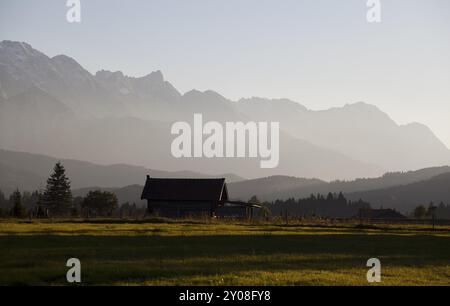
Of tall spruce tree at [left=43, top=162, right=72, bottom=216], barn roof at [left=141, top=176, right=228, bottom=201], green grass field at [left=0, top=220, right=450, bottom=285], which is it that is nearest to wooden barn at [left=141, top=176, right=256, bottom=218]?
barn roof at [left=141, top=176, right=228, bottom=201]

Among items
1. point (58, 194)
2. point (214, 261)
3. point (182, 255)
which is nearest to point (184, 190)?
point (58, 194)

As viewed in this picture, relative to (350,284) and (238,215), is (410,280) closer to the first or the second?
(350,284)

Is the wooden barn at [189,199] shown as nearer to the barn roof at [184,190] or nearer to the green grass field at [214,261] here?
the barn roof at [184,190]

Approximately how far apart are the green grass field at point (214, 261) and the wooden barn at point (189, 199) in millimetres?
46586

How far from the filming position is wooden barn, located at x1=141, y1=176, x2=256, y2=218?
84.1 meters

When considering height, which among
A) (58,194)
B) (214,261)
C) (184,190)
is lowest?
(214,261)

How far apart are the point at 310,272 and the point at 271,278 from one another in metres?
2.53

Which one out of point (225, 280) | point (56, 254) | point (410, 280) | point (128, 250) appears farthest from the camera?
point (128, 250)

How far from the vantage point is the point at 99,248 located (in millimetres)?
28469

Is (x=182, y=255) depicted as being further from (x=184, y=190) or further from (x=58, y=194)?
(x=58, y=194)

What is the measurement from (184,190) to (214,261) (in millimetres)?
62799

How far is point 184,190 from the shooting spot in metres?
86.5
